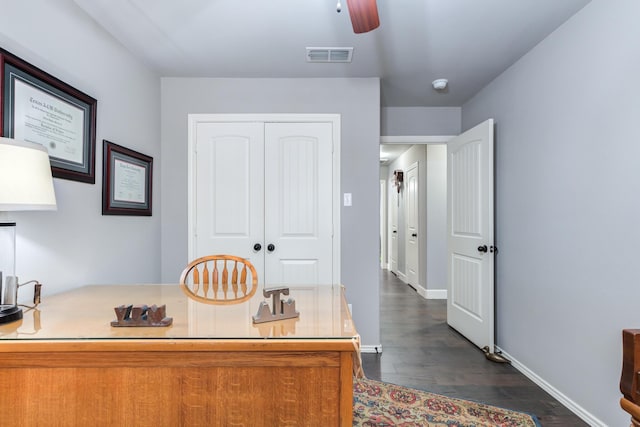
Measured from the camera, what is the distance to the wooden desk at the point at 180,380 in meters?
1.07

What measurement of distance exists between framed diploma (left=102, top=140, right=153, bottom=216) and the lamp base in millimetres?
1025

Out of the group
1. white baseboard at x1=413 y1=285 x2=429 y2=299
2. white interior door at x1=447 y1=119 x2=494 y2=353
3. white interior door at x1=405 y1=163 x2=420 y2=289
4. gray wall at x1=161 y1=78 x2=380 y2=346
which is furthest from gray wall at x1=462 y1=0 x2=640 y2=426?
white interior door at x1=405 y1=163 x2=420 y2=289

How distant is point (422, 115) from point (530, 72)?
4.36ft

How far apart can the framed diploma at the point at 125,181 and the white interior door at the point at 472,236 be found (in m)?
2.78

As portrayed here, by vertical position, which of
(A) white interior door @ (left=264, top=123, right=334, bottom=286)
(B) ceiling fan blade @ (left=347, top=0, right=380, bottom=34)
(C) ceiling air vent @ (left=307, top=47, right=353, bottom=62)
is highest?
(C) ceiling air vent @ (left=307, top=47, right=353, bottom=62)

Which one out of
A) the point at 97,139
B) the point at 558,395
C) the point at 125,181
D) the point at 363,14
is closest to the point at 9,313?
the point at 97,139

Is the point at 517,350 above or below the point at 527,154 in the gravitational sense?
below

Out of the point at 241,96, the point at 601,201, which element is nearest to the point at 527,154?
the point at 601,201

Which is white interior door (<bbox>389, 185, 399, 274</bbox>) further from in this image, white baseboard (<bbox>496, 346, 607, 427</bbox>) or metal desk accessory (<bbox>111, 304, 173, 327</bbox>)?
metal desk accessory (<bbox>111, 304, 173, 327</bbox>)

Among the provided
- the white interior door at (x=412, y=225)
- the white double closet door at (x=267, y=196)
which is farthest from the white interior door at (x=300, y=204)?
the white interior door at (x=412, y=225)

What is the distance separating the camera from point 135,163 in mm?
2596

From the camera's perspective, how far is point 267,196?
3.02 m

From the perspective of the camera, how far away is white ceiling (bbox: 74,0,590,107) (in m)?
2.00

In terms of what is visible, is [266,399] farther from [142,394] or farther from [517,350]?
[517,350]
